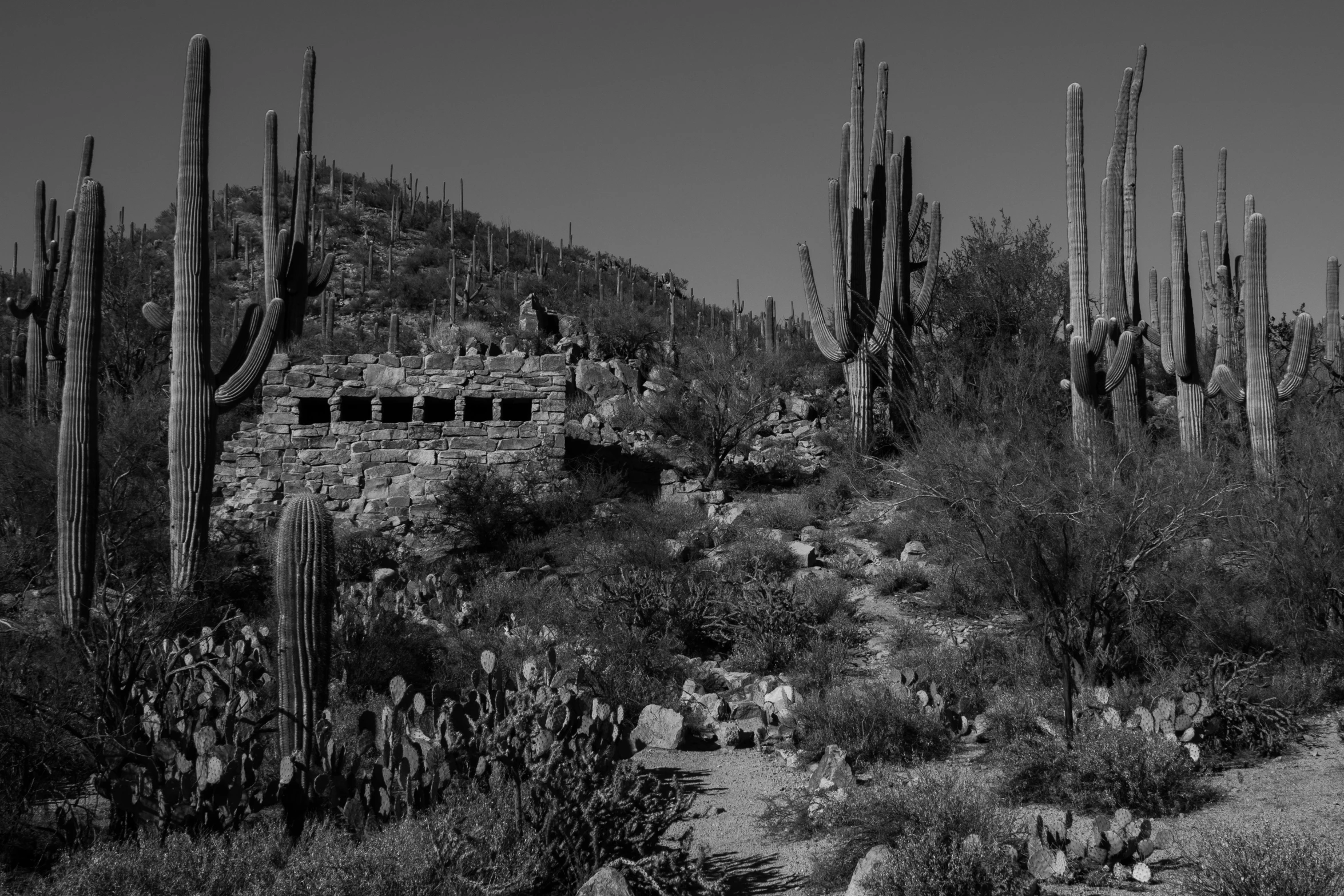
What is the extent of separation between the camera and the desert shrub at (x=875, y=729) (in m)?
7.83

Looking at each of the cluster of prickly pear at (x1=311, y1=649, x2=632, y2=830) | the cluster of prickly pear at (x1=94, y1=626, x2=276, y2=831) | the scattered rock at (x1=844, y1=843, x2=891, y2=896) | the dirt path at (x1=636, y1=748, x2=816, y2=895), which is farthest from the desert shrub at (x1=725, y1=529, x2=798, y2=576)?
the scattered rock at (x1=844, y1=843, x2=891, y2=896)

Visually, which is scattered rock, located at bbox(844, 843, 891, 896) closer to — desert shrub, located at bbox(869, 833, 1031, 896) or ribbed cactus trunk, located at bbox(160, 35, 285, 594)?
desert shrub, located at bbox(869, 833, 1031, 896)

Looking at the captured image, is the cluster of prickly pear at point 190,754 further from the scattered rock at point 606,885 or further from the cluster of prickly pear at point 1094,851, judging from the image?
the cluster of prickly pear at point 1094,851

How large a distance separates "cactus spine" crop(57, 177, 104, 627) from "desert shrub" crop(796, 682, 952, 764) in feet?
21.5

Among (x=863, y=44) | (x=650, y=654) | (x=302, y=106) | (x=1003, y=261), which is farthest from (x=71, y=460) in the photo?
(x=1003, y=261)

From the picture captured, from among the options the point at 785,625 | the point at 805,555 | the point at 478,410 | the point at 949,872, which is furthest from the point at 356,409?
the point at 949,872

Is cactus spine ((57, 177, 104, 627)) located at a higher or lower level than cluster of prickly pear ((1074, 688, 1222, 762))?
higher

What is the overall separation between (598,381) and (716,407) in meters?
7.75

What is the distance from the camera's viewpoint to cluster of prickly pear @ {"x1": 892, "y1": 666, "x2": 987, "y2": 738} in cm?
827

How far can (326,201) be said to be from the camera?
42.2 meters

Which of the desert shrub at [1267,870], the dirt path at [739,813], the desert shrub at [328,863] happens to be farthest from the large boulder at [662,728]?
the desert shrub at [1267,870]

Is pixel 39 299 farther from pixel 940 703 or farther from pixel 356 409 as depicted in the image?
pixel 940 703

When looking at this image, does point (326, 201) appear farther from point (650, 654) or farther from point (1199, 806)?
point (1199, 806)

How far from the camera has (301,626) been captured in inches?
268
